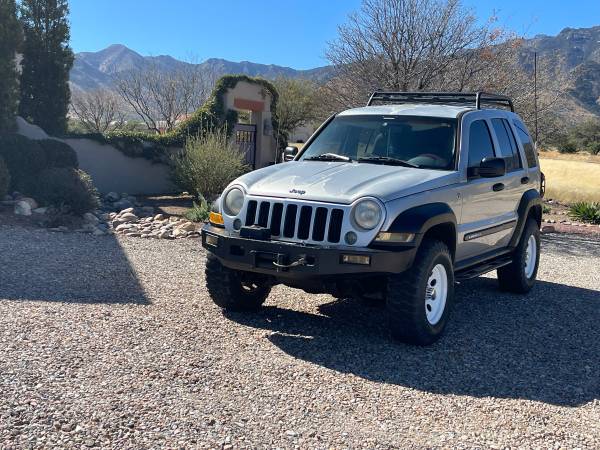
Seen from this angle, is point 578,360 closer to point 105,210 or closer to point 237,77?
point 105,210

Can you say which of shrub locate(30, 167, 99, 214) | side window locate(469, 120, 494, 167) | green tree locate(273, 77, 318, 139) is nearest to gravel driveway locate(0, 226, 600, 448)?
side window locate(469, 120, 494, 167)

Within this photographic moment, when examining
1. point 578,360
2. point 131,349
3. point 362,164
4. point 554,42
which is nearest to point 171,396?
point 131,349

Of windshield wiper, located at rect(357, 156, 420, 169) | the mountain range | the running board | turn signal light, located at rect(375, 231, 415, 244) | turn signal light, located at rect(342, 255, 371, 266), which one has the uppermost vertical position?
the mountain range

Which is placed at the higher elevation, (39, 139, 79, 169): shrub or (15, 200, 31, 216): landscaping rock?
(39, 139, 79, 169): shrub

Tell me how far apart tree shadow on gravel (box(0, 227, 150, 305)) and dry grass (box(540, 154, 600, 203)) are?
48.9ft

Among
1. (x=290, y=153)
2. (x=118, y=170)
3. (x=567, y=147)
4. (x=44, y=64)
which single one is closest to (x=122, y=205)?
(x=118, y=170)

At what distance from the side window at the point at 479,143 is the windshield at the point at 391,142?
0.29 metres

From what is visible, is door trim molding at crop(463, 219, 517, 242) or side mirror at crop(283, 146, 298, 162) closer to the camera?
door trim molding at crop(463, 219, 517, 242)

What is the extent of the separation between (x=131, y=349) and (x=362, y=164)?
8.80 feet

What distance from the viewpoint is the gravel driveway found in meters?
4.15

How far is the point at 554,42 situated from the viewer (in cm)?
10419

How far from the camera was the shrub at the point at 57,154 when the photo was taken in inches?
588

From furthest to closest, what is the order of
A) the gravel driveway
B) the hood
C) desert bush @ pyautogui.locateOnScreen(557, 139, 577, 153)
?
desert bush @ pyautogui.locateOnScreen(557, 139, 577, 153), the hood, the gravel driveway

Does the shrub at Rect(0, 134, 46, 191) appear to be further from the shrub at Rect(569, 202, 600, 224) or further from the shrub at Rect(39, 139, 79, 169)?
the shrub at Rect(569, 202, 600, 224)
